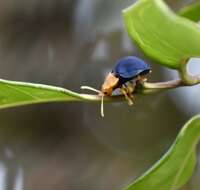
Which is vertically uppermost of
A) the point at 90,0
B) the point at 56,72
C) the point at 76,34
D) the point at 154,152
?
the point at 90,0

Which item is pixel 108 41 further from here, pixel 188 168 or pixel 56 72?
pixel 188 168

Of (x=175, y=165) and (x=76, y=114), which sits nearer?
(x=175, y=165)

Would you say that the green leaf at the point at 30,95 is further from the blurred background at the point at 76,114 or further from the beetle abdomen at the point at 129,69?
the blurred background at the point at 76,114

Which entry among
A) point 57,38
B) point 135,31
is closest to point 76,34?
point 57,38

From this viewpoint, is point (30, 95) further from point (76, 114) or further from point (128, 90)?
point (76, 114)

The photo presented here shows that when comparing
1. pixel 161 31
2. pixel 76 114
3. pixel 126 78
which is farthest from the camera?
pixel 76 114

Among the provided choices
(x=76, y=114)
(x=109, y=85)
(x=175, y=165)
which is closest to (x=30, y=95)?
(x=109, y=85)
